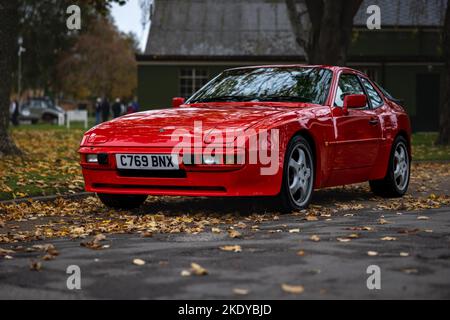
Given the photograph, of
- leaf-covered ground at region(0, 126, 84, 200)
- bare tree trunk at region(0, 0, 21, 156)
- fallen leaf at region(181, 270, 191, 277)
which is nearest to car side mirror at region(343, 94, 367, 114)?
leaf-covered ground at region(0, 126, 84, 200)

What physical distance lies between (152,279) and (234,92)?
15.3 ft

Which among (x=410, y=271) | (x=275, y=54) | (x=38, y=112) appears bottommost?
(x=38, y=112)

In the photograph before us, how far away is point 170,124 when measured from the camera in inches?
322

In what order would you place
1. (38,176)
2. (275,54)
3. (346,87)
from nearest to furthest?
(346,87)
(38,176)
(275,54)

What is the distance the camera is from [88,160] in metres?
8.55

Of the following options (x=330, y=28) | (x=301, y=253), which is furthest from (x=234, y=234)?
(x=330, y=28)

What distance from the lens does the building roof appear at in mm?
39031

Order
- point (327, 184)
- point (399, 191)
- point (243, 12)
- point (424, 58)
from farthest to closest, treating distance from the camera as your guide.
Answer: point (243, 12)
point (424, 58)
point (399, 191)
point (327, 184)

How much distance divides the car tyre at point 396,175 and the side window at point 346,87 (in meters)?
0.86

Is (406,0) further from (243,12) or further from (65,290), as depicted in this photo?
(65,290)

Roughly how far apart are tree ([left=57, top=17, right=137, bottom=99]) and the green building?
2561 cm

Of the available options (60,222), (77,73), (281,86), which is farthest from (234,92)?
(77,73)

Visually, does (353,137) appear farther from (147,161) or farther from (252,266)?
(252,266)

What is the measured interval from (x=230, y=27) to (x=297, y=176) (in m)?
32.6
